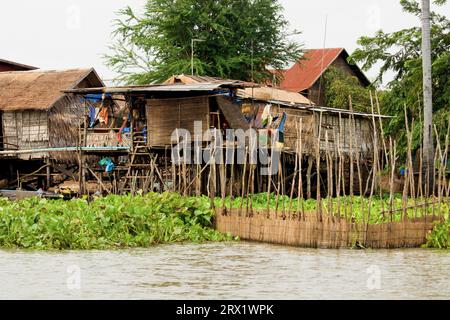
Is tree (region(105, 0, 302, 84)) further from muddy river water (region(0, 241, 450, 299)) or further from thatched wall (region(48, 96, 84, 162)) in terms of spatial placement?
muddy river water (region(0, 241, 450, 299))

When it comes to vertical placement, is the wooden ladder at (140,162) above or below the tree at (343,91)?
below

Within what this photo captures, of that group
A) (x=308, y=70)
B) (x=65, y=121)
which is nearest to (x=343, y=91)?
(x=308, y=70)

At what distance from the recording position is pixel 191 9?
3030 centimetres

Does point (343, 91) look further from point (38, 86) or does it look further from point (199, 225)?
point (199, 225)

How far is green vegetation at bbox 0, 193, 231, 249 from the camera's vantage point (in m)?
A: 14.6

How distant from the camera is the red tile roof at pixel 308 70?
33469 mm

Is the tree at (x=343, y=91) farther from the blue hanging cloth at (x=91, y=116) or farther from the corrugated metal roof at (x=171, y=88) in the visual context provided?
the corrugated metal roof at (x=171, y=88)

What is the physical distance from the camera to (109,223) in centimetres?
1504

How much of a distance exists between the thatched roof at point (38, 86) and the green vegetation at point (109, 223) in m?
11.2

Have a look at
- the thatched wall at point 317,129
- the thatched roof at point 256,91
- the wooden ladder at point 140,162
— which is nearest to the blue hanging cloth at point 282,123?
the thatched wall at point 317,129

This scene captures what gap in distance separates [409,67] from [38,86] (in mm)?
11915

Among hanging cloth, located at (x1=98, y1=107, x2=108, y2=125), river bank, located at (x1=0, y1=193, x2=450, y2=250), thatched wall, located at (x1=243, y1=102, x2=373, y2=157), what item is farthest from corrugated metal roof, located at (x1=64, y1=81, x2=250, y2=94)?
river bank, located at (x1=0, y1=193, x2=450, y2=250)

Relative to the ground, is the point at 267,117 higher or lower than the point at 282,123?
higher
